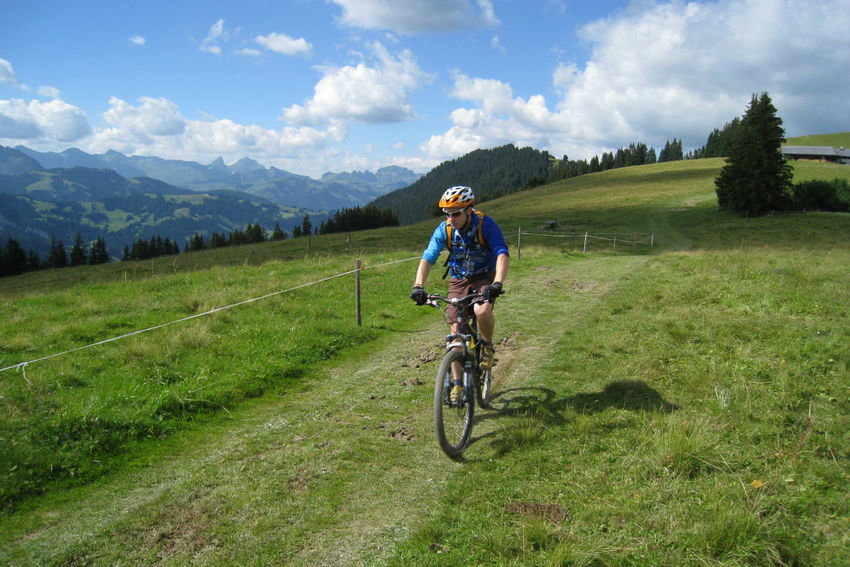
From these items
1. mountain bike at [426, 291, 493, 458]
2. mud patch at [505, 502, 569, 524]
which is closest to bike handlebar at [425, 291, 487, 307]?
mountain bike at [426, 291, 493, 458]

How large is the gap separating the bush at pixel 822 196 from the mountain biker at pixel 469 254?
217 ft

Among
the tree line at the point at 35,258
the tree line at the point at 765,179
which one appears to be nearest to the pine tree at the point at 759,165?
the tree line at the point at 765,179

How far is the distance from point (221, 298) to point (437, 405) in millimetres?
8934

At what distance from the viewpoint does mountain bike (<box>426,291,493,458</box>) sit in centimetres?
498

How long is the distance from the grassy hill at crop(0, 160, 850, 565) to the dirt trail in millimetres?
25

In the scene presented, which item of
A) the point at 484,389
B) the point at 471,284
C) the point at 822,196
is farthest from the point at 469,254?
the point at 822,196

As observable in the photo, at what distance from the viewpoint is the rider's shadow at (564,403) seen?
18.9ft

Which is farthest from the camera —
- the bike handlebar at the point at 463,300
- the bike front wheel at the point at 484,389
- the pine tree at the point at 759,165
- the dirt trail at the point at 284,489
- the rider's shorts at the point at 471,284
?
the pine tree at the point at 759,165

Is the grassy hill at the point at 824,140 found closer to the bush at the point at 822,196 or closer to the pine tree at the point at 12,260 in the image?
the bush at the point at 822,196

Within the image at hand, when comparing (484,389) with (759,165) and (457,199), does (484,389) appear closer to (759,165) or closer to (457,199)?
(457,199)

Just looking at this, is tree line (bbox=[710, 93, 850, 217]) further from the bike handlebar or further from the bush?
the bike handlebar

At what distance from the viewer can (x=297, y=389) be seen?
291 inches

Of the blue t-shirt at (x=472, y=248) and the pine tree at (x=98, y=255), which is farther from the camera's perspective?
the pine tree at (x=98, y=255)

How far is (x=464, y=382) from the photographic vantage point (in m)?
5.28
